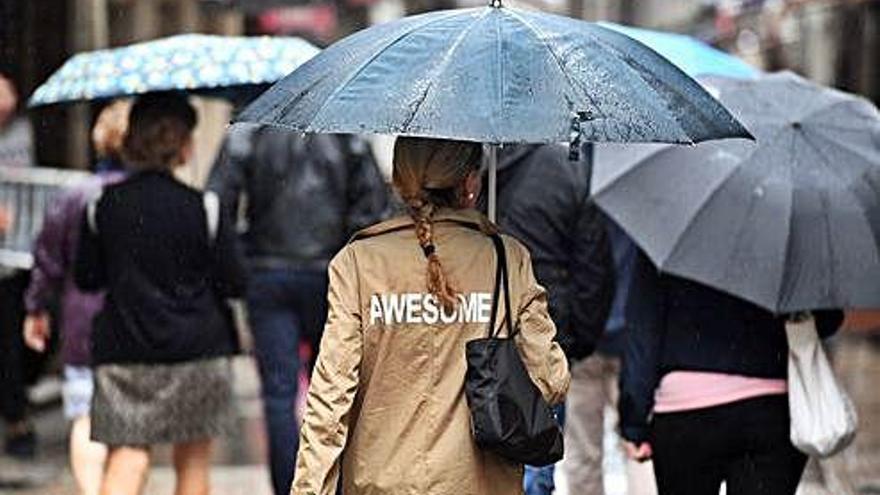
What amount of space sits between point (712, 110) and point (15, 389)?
6064 mm

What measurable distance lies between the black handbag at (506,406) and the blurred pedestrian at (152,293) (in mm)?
2344

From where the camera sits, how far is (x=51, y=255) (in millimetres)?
7426

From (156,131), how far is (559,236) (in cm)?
150

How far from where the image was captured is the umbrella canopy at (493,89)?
167 inches

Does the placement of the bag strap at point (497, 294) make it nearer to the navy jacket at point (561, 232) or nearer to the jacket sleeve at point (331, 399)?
the jacket sleeve at point (331, 399)

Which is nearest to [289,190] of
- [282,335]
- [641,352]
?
[282,335]

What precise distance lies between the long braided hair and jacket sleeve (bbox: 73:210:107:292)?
7.53 feet

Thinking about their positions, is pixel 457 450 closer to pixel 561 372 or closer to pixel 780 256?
pixel 561 372

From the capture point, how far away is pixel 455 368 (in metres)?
4.46

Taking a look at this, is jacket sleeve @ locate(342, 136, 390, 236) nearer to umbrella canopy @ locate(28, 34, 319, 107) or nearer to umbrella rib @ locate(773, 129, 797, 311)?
umbrella canopy @ locate(28, 34, 319, 107)

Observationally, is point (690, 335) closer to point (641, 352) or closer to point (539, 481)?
point (641, 352)

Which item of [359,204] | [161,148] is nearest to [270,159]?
[359,204]

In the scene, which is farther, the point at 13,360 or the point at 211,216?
the point at 13,360

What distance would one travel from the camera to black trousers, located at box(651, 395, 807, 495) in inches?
209
